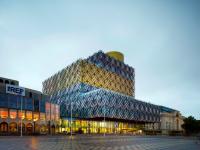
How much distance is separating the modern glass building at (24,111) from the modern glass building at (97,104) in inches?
906

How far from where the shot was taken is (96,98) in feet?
485

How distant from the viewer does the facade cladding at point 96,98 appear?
145500 mm

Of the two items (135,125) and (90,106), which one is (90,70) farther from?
(135,125)

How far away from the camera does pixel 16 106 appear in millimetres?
95438

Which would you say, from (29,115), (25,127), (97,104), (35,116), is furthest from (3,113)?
(97,104)

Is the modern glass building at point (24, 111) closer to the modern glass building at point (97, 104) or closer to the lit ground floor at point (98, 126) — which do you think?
the lit ground floor at point (98, 126)

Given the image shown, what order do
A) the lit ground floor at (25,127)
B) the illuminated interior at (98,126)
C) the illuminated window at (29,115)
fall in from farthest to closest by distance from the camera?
1. the illuminated interior at (98,126)
2. the illuminated window at (29,115)
3. the lit ground floor at (25,127)

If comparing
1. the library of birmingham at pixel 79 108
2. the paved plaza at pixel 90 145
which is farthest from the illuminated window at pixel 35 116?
the paved plaza at pixel 90 145

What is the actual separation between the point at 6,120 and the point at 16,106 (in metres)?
6.68

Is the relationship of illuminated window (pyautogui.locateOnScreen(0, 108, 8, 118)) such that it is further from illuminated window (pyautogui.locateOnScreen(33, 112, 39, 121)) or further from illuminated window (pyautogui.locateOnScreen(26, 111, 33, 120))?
illuminated window (pyautogui.locateOnScreen(33, 112, 39, 121))

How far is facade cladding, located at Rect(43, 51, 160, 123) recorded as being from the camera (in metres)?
146

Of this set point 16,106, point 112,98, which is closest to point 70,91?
point 112,98

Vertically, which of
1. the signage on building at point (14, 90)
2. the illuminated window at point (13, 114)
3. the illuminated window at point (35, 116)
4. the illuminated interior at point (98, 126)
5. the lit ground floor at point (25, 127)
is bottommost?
the illuminated interior at point (98, 126)

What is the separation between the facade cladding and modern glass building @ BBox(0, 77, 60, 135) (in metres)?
35.7
